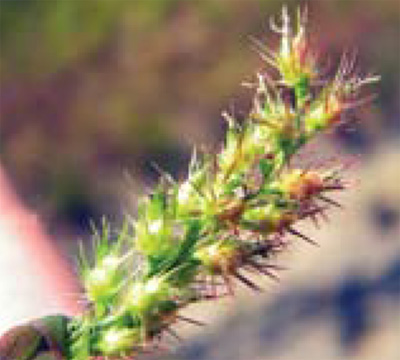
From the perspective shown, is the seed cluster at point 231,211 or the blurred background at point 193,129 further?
the blurred background at point 193,129

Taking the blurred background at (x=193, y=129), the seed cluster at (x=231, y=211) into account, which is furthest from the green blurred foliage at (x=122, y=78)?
the seed cluster at (x=231, y=211)

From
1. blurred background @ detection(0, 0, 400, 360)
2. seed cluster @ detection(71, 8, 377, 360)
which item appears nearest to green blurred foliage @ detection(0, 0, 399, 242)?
blurred background @ detection(0, 0, 400, 360)

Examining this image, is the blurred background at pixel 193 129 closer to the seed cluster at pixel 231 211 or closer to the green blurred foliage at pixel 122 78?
the green blurred foliage at pixel 122 78

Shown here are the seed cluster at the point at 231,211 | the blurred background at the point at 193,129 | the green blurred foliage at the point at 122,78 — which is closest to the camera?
the seed cluster at the point at 231,211

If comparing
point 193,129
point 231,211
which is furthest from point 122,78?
point 231,211

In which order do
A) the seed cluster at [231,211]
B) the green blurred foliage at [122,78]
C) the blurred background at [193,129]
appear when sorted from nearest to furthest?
the seed cluster at [231,211], the blurred background at [193,129], the green blurred foliage at [122,78]

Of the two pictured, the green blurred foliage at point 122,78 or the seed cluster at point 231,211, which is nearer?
the seed cluster at point 231,211
